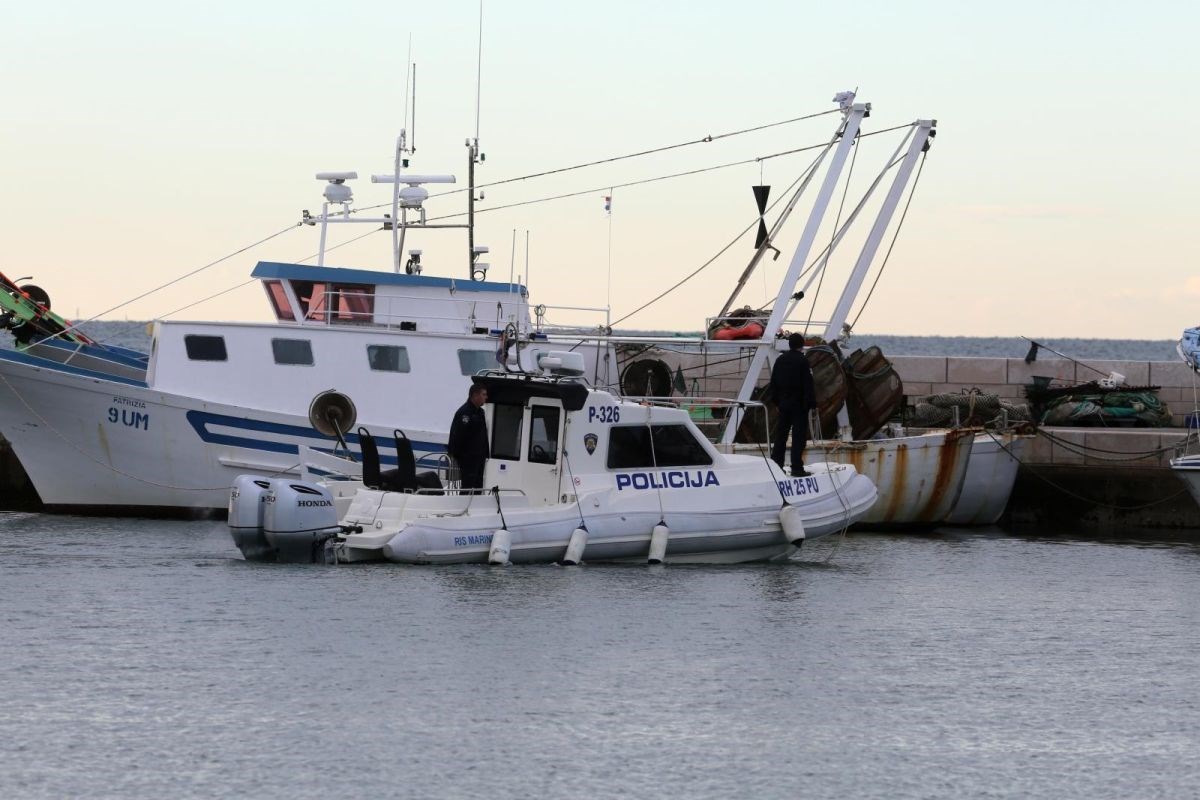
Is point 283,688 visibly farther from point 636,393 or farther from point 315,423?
point 636,393

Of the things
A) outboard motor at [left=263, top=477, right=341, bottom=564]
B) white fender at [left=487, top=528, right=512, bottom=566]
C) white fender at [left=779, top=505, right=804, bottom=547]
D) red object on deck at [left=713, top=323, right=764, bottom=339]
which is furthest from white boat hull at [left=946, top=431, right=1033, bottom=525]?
outboard motor at [left=263, top=477, right=341, bottom=564]

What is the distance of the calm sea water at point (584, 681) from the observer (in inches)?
394

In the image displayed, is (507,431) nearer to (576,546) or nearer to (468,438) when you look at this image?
(468,438)

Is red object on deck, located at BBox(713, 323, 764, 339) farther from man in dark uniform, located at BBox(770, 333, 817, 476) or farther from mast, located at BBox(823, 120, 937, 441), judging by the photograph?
man in dark uniform, located at BBox(770, 333, 817, 476)

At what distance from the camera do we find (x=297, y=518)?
16.5m

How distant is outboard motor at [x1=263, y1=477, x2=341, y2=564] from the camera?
54.1 feet

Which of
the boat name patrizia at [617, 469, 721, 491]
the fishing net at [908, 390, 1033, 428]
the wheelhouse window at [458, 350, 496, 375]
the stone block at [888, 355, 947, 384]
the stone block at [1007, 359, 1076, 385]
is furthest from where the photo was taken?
the stone block at [888, 355, 947, 384]

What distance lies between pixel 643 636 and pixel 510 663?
1447mm

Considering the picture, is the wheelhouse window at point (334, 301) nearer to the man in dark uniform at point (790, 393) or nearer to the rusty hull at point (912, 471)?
the rusty hull at point (912, 471)

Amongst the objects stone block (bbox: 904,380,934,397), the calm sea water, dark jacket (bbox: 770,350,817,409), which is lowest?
the calm sea water

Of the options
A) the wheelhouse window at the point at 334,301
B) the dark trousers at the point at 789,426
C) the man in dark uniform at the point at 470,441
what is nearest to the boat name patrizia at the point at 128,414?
the wheelhouse window at the point at 334,301

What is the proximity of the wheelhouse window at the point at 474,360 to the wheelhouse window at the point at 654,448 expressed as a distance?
5645 mm

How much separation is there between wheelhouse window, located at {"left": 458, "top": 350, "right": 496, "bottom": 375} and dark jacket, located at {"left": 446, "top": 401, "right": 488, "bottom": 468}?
5.50 meters

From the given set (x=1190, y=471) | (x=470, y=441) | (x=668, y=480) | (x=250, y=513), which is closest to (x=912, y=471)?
(x=1190, y=471)
